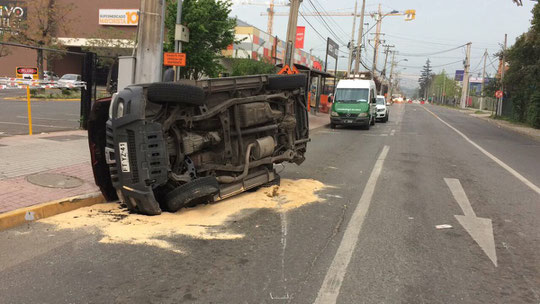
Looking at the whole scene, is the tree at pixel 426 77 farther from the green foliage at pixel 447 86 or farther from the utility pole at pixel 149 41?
the utility pole at pixel 149 41

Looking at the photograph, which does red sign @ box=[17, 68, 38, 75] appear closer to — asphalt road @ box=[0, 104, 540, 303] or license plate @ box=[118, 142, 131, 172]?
asphalt road @ box=[0, 104, 540, 303]

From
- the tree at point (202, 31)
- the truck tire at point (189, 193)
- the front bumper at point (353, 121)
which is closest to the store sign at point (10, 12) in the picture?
the tree at point (202, 31)

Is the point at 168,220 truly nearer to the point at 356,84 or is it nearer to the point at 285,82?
the point at 285,82

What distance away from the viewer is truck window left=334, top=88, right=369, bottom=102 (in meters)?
21.1

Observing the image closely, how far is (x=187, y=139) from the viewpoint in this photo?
17.6 feet

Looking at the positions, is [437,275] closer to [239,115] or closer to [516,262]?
[516,262]

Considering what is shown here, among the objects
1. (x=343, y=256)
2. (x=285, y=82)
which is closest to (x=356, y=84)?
(x=285, y=82)

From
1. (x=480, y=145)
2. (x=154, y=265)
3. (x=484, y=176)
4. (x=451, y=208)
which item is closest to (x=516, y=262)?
(x=451, y=208)

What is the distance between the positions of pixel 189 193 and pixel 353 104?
16.6 metres

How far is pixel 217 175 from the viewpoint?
19.7ft

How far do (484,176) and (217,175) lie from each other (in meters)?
6.19

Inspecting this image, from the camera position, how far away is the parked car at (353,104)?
2027 centimetres

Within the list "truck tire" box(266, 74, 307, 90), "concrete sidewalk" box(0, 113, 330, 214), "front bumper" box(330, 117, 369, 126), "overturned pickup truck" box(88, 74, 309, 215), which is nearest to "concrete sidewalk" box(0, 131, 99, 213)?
"concrete sidewalk" box(0, 113, 330, 214)

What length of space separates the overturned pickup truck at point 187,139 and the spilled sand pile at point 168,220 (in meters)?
0.16
